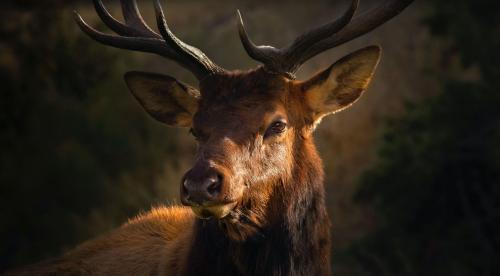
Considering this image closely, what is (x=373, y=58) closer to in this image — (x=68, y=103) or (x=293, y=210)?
(x=293, y=210)

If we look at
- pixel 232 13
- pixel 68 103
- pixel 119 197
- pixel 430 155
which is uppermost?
pixel 232 13

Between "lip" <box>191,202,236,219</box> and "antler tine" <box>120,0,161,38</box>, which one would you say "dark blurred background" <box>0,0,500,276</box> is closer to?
"antler tine" <box>120,0,161,38</box>

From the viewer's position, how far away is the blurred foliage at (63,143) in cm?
1224

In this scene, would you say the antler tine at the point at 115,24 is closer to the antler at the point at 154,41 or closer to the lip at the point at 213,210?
the antler at the point at 154,41

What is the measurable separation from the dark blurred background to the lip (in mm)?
3561

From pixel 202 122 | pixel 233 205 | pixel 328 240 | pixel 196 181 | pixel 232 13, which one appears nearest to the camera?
pixel 196 181

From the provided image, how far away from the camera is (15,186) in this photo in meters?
13.5

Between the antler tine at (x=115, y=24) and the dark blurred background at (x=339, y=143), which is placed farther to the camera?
the dark blurred background at (x=339, y=143)

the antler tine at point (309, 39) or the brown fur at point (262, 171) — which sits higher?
the antler tine at point (309, 39)

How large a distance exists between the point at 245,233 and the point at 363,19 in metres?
1.64

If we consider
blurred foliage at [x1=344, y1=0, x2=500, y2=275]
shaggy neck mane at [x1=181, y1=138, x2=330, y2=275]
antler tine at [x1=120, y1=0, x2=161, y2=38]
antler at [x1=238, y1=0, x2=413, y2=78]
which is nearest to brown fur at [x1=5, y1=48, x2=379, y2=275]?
shaggy neck mane at [x1=181, y1=138, x2=330, y2=275]

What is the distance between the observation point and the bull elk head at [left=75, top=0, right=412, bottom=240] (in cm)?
448

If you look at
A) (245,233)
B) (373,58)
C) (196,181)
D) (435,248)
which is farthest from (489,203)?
(196,181)

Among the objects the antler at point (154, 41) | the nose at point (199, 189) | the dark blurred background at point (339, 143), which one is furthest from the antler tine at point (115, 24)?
the dark blurred background at point (339, 143)
